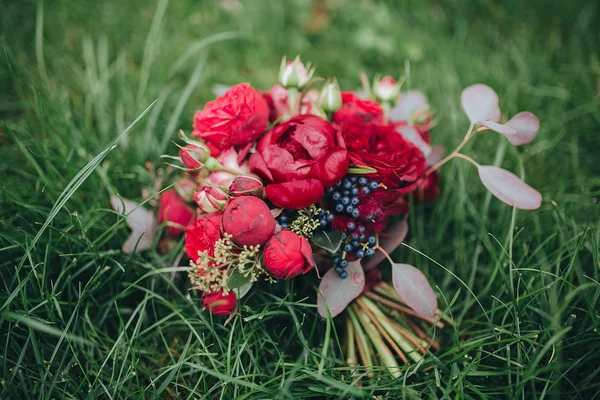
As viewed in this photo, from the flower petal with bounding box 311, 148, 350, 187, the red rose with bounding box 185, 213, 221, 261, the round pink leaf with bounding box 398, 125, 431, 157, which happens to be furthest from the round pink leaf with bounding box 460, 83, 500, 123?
the red rose with bounding box 185, 213, 221, 261

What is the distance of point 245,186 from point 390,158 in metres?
0.33

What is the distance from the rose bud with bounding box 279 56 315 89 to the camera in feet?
3.36

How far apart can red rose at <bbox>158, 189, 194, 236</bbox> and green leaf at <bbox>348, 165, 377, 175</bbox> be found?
18.7 inches

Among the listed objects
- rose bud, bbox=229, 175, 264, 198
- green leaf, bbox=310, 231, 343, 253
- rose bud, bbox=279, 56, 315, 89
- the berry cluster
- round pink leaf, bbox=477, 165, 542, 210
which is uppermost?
rose bud, bbox=279, 56, 315, 89

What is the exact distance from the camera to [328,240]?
3.02 ft

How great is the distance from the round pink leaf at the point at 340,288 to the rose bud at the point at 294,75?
1.52ft

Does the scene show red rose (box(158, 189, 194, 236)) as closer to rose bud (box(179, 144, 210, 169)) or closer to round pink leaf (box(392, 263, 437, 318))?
rose bud (box(179, 144, 210, 169))

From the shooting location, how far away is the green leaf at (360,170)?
90cm

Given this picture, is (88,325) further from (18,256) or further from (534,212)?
(534,212)

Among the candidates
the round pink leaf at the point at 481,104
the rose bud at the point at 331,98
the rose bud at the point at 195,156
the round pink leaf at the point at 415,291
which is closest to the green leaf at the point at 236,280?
the rose bud at the point at 195,156

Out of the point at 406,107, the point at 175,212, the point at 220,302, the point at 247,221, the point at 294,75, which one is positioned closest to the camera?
the point at 247,221

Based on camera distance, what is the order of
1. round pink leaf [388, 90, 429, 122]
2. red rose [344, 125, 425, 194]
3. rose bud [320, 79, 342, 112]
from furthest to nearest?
1. round pink leaf [388, 90, 429, 122]
2. rose bud [320, 79, 342, 112]
3. red rose [344, 125, 425, 194]

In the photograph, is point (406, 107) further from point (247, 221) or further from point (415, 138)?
point (247, 221)

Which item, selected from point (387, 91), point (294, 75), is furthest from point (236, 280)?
point (387, 91)
